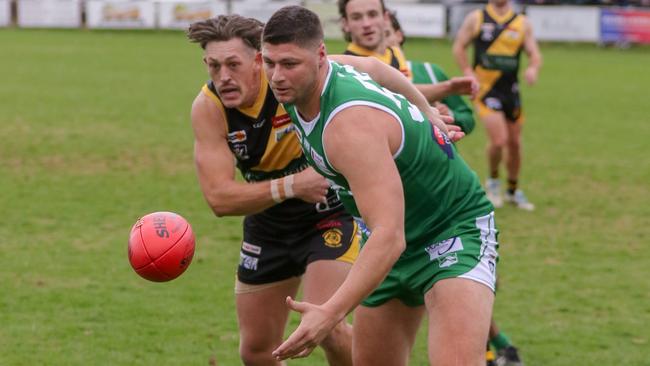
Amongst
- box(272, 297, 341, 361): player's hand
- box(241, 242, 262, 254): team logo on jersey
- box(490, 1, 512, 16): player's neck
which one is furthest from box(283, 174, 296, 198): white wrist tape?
box(490, 1, 512, 16): player's neck

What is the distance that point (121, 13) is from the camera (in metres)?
40.3

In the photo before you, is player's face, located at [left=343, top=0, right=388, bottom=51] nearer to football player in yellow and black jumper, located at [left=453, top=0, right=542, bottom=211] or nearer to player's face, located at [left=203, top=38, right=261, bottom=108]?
player's face, located at [left=203, top=38, right=261, bottom=108]

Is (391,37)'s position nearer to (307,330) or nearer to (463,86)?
(463,86)

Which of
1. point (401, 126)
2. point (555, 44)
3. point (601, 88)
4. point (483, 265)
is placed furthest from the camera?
point (555, 44)

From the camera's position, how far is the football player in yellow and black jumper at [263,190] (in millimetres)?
5852

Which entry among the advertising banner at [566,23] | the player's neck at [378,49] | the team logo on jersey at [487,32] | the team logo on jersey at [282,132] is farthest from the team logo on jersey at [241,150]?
the advertising banner at [566,23]

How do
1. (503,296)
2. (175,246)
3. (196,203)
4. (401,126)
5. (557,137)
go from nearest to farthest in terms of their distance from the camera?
(401,126), (175,246), (503,296), (196,203), (557,137)

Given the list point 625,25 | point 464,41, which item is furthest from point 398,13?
point 464,41

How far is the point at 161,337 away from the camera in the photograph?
7.61 m

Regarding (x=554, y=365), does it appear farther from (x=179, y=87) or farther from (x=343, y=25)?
(x=179, y=87)

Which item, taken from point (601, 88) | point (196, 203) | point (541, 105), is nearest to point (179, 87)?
point (541, 105)

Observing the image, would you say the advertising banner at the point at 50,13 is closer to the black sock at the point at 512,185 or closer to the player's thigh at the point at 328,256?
the black sock at the point at 512,185

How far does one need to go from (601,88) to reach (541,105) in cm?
338

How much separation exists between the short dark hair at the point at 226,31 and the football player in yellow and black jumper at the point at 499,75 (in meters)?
6.94
